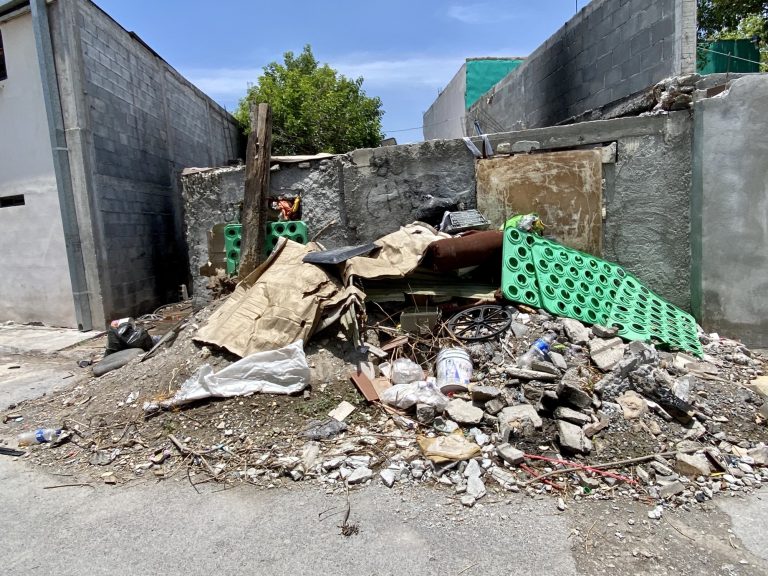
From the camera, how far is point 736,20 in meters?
13.2

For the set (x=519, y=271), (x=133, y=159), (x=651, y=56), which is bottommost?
(x=519, y=271)

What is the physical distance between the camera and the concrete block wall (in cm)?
766

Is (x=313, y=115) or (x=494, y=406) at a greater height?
(x=313, y=115)

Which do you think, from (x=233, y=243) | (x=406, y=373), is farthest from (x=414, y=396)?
(x=233, y=243)

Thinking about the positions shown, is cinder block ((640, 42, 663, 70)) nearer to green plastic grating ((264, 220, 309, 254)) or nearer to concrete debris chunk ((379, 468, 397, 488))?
green plastic grating ((264, 220, 309, 254))

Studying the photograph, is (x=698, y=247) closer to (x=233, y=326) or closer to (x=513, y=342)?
(x=513, y=342)

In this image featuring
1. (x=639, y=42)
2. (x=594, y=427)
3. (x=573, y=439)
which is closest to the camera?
(x=573, y=439)

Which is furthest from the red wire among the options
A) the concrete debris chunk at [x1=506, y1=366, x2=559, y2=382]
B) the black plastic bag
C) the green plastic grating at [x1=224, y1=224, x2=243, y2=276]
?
the black plastic bag

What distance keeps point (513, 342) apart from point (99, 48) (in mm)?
7989

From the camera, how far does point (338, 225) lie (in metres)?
5.91

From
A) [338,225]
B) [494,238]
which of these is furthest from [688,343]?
[338,225]

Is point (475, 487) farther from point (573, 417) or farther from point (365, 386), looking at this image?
point (365, 386)

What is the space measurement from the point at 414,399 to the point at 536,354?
3.55 ft

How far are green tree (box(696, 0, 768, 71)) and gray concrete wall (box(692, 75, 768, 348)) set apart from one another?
8941 millimetres
